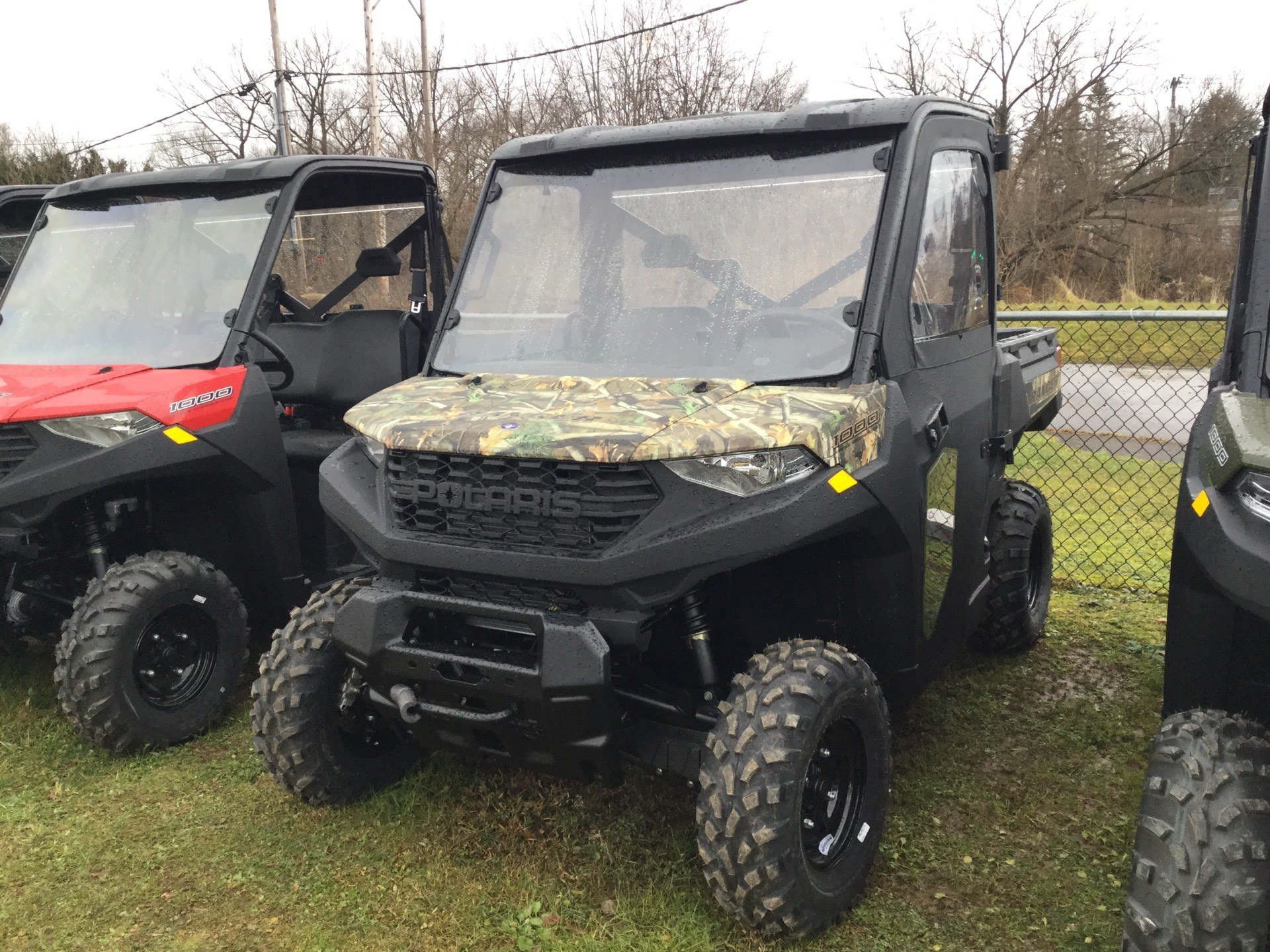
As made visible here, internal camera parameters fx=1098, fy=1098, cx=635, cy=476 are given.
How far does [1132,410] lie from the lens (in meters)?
10.5

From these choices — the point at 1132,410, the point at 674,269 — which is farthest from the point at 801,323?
the point at 1132,410

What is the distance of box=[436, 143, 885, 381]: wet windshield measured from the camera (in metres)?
3.33

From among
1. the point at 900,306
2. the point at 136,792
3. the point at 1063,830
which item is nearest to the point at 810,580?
the point at 900,306

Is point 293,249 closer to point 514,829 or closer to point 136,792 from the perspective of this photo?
point 136,792

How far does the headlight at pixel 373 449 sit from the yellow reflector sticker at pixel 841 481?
1.28 metres

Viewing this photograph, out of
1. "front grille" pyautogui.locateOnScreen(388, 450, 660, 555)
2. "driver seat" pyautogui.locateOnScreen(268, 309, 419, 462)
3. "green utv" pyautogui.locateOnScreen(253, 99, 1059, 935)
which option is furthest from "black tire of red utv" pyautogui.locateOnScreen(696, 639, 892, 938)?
"driver seat" pyautogui.locateOnScreen(268, 309, 419, 462)

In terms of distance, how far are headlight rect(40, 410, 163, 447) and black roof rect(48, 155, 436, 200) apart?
1.38 m

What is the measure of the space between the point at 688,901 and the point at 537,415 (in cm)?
151

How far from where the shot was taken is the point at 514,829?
12.0 ft

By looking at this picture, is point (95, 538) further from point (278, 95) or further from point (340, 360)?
point (278, 95)

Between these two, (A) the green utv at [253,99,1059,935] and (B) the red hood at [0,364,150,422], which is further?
(B) the red hood at [0,364,150,422]

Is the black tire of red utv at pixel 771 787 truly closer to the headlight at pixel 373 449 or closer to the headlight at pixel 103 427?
the headlight at pixel 373 449

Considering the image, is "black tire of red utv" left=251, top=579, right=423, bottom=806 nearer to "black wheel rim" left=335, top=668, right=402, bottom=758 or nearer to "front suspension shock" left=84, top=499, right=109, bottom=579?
"black wheel rim" left=335, top=668, right=402, bottom=758

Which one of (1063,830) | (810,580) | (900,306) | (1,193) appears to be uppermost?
(1,193)
